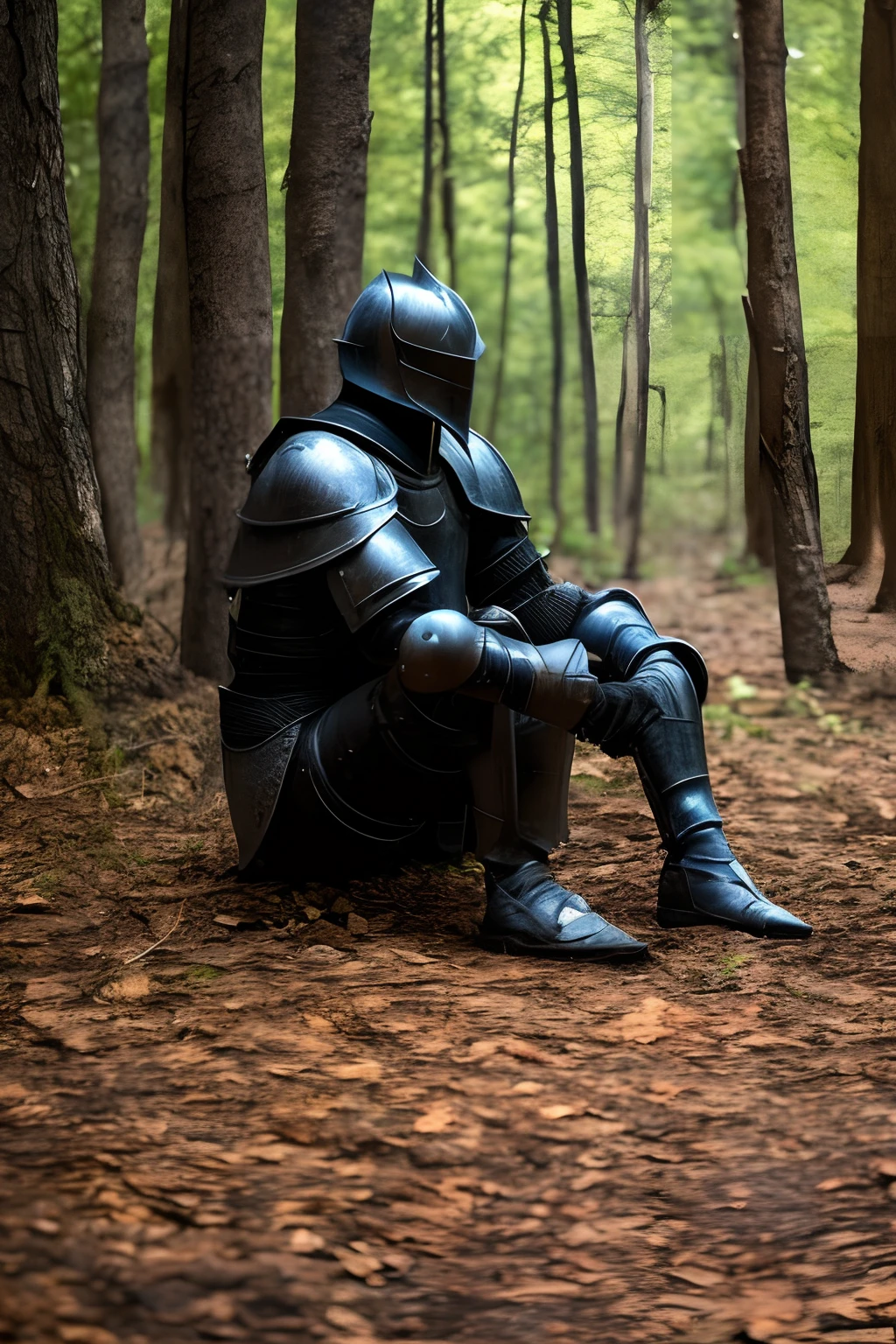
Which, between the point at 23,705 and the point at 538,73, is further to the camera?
the point at 538,73

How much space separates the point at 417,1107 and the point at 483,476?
200 centimetres

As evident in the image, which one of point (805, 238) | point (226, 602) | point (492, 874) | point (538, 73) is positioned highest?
point (538, 73)

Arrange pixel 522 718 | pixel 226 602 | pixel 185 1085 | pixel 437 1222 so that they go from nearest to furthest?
pixel 437 1222
pixel 185 1085
pixel 522 718
pixel 226 602

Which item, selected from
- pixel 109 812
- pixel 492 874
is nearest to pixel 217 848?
pixel 109 812

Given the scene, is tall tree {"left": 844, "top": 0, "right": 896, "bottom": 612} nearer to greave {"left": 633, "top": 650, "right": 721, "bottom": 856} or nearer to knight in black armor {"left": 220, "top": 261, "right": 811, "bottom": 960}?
knight in black armor {"left": 220, "top": 261, "right": 811, "bottom": 960}

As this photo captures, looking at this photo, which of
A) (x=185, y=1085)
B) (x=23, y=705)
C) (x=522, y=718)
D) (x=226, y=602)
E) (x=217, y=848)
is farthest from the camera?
(x=226, y=602)

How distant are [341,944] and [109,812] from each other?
1.31 meters

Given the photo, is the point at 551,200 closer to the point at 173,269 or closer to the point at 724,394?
the point at 724,394

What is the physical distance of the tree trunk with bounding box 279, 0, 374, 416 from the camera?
18.3 feet

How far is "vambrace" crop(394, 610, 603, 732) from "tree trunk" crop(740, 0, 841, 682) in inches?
120

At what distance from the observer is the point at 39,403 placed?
179 inches

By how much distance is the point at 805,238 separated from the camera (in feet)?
19.8

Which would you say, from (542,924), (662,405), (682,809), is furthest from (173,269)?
(542,924)

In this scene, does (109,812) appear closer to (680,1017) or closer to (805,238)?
(680,1017)
